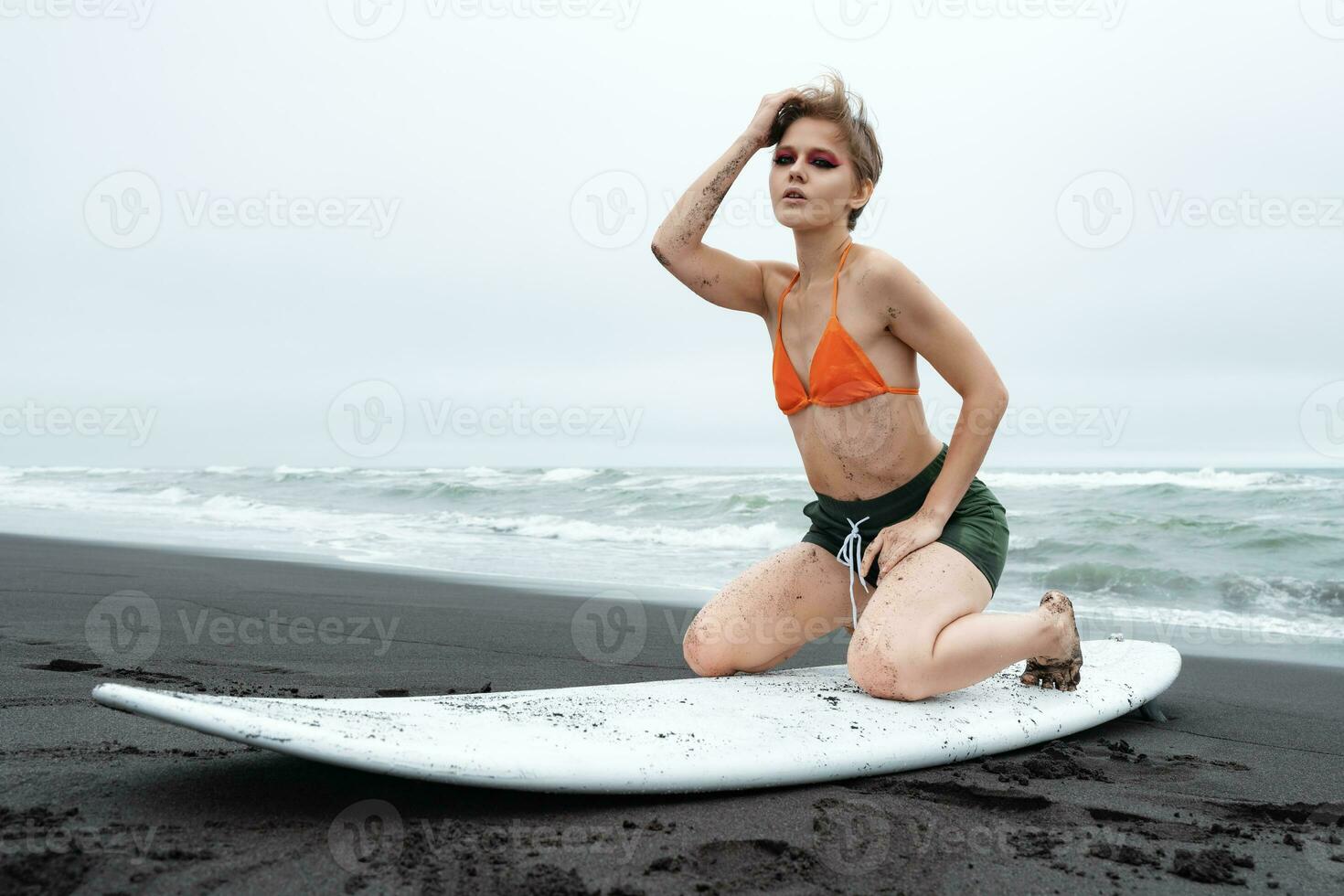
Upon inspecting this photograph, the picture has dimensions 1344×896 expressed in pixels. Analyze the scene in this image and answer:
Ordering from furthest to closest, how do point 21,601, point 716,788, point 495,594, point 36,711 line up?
point 495,594 → point 21,601 → point 36,711 → point 716,788

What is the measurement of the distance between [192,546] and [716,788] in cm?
884

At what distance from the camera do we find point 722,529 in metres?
12.3

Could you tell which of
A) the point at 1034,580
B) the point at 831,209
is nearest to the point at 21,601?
the point at 831,209

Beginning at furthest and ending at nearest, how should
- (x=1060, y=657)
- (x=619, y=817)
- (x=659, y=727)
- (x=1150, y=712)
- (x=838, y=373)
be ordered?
(x=1150, y=712)
(x=1060, y=657)
(x=838, y=373)
(x=659, y=727)
(x=619, y=817)

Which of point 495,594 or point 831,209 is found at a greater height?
point 831,209

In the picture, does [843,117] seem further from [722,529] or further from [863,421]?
[722,529]

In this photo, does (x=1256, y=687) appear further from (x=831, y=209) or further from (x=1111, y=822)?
(x=831, y=209)

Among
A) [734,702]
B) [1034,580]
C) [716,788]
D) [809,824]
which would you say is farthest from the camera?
[1034,580]

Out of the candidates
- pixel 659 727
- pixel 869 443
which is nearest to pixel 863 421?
pixel 869 443

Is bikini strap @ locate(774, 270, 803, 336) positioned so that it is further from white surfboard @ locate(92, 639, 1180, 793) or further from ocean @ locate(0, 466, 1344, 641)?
ocean @ locate(0, 466, 1344, 641)

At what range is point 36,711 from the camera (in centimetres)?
269

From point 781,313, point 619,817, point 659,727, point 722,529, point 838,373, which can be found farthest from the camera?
point 722,529

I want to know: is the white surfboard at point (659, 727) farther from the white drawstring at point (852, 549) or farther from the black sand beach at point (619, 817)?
the white drawstring at point (852, 549)

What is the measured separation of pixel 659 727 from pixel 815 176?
69.6 inches
